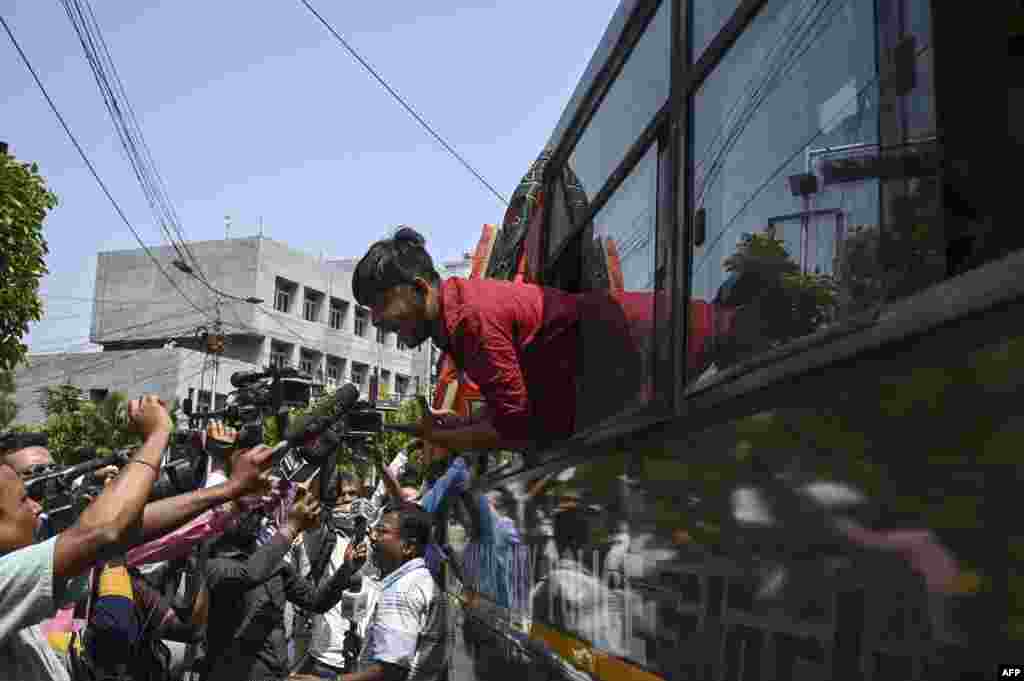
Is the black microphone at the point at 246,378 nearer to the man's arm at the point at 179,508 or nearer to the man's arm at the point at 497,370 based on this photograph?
the man's arm at the point at 497,370

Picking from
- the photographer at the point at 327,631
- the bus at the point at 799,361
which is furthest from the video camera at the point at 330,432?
the photographer at the point at 327,631

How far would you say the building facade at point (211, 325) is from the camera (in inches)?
1909

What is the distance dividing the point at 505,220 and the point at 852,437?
3.92m

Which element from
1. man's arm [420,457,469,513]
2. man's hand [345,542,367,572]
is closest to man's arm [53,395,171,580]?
man's arm [420,457,469,513]

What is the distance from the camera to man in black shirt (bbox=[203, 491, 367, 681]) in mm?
5750

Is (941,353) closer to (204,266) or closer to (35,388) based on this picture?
(204,266)

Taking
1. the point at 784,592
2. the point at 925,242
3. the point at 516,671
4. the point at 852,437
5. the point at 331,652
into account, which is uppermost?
the point at 925,242

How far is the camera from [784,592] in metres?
1.62

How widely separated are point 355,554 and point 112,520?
20.3 ft

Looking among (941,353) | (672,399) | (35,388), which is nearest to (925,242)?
(941,353)

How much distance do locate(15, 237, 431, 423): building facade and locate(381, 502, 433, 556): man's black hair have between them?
136 feet

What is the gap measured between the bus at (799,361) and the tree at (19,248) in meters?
9.79

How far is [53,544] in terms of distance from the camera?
2.34m

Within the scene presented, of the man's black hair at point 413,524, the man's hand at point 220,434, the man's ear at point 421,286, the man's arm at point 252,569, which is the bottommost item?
the man's arm at point 252,569
